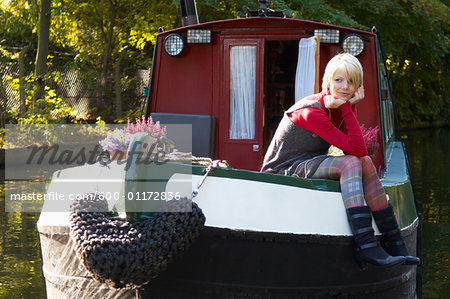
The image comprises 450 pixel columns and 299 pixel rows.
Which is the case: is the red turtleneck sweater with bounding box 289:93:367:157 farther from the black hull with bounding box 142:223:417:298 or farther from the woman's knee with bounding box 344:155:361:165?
the black hull with bounding box 142:223:417:298

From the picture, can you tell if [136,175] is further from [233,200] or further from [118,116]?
[118,116]

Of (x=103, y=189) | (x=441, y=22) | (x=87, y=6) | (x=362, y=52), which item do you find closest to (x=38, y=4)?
(x=87, y=6)

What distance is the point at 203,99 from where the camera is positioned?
726 centimetres

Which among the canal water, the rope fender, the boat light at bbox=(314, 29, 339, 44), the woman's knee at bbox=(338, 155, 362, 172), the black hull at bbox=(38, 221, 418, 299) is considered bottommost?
the canal water

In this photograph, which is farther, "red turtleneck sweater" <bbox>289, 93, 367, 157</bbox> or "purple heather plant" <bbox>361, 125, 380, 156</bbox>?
"purple heather plant" <bbox>361, 125, 380, 156</bbox>

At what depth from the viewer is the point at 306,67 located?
688cm

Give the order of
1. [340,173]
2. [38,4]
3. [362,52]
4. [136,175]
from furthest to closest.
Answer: [38,4]
[362,52]
[340,173]
[136,175]

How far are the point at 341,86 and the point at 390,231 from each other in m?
1.04

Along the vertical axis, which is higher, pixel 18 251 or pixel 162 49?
pixel 162 49

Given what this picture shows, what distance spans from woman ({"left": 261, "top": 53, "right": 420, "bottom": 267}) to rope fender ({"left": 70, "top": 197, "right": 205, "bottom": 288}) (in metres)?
1.00

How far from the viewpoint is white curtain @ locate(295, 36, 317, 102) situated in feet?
22.3

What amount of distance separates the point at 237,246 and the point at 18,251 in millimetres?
3941

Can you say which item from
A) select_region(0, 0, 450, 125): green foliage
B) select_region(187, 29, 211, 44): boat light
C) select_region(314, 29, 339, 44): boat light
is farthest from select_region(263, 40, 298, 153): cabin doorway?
select_region(0, 0, 450, 125): green foliage

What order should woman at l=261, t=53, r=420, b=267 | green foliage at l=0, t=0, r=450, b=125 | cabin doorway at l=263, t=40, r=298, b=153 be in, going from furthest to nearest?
green foliage at l=0, t=0, r=450, b=125 < cabin doorway at l=263, t=40, r=298, b=153 < woman at l=261, t=53, r=420, b=267
